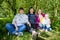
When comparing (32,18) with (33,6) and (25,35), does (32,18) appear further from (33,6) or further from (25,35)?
(33,6)

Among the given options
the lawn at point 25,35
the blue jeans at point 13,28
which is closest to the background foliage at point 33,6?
the lawn at point 25,35

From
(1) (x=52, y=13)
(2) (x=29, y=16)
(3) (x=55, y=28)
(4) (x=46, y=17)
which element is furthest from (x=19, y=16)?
(1) (x=52, y=13)

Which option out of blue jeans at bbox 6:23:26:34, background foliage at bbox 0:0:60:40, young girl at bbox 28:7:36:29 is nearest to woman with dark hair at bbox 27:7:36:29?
young girl at bbox 28:7:36:29

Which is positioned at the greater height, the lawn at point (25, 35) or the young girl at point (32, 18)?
the young girl at point (32, 18)

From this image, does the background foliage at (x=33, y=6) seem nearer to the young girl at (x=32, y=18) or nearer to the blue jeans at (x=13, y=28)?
the young girl at (x=32, y=18)

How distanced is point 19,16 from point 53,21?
2.27 meters

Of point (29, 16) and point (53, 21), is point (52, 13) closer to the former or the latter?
point (53, 21)

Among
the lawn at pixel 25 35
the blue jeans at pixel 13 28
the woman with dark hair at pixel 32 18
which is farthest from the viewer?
the woman with dark hair at pixel 32 18

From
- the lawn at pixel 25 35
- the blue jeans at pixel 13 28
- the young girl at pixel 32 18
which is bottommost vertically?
the lawn at pixel 25 35

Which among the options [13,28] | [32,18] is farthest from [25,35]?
[32,18]

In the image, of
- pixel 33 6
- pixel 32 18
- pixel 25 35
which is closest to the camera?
pixel 25 35

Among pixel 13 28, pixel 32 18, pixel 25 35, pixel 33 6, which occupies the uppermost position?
pixel 33 6

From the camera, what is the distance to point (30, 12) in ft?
28.3

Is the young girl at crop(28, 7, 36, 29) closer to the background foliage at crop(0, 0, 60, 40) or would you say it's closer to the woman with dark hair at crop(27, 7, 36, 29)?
the woman with dark hair at crop(27, 7, 36, 29)
